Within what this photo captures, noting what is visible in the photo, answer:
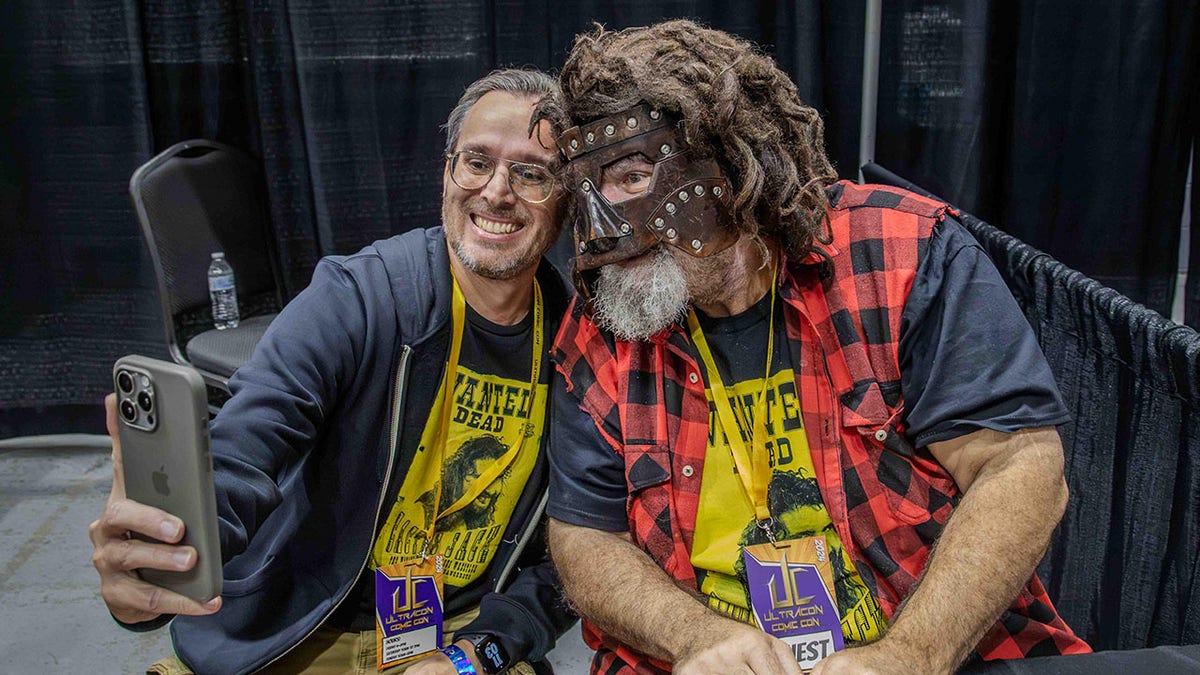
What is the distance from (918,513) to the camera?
144cm

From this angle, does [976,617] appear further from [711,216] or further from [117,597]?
[117,597]

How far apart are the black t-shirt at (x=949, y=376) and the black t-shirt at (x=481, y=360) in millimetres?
239

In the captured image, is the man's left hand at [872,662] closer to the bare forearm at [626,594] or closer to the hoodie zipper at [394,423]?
the bare forearm at [626,594]

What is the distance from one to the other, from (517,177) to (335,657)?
0.91 m

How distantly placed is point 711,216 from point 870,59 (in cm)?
145

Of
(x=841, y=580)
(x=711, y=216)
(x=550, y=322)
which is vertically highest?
(x=711, y=216)

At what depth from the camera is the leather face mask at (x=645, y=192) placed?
57.7 inches

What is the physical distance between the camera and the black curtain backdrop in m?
2.82

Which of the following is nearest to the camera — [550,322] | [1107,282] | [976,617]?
[976,617]

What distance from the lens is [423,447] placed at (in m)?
1.70

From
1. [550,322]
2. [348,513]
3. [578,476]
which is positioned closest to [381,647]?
[348,513]

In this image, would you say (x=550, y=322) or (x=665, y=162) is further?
(x=550, y=322)

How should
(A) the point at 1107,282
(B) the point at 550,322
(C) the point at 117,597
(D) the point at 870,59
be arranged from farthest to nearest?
(A) the point at 1107,282
(D) the point at 870,59
(B) the point at 550,322
(C) the point at 117,597

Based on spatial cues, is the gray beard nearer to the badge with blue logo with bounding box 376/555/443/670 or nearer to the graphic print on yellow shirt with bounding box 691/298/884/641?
the graphic print on yellow shirt with bounding box 691/298/884/641
